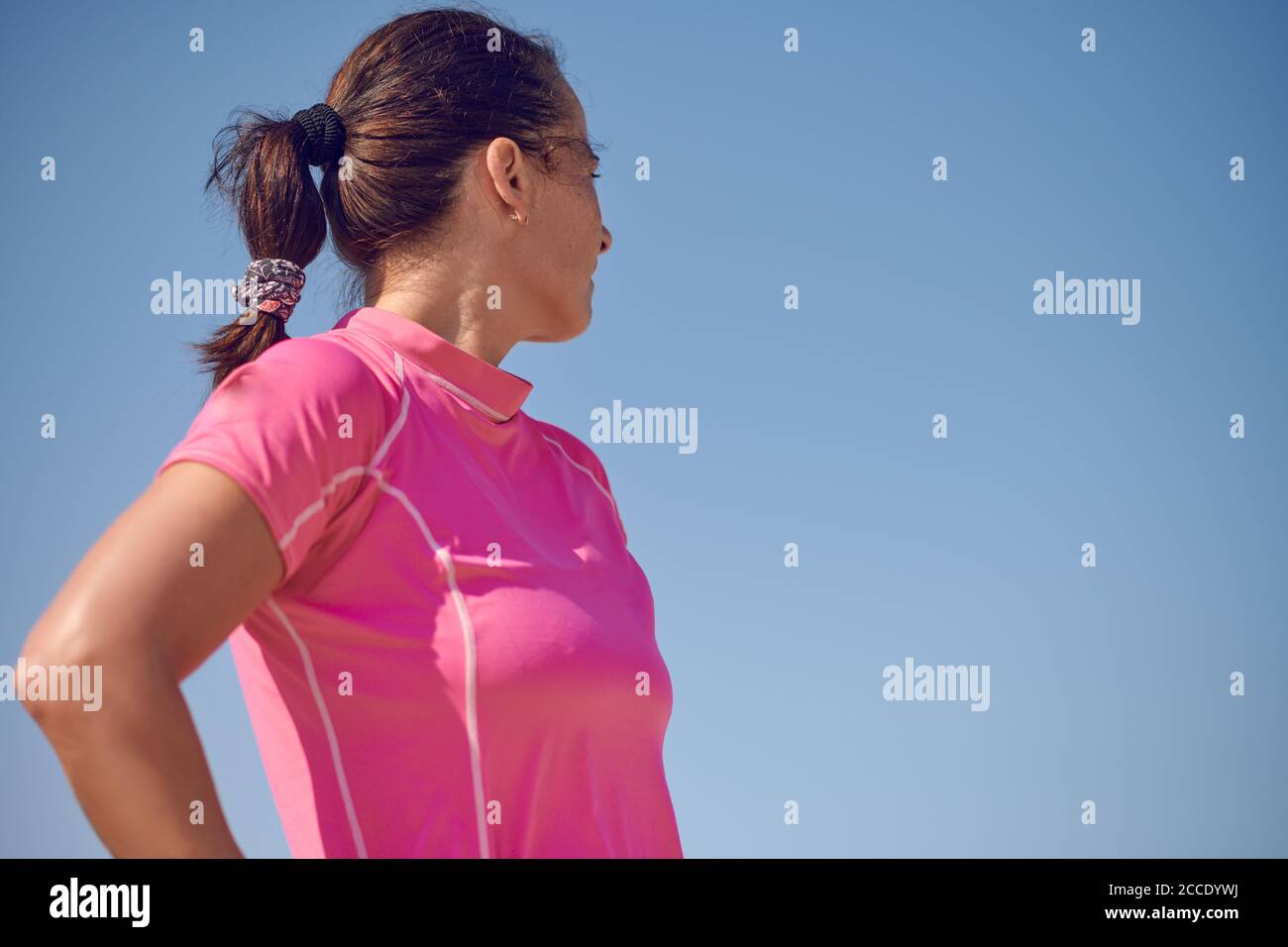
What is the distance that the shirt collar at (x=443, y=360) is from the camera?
1.64m

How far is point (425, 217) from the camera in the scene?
1.79m

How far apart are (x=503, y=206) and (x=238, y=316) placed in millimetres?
437

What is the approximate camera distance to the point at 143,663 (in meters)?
1.04

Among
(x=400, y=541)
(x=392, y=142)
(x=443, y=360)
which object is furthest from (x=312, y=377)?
(x=392, y=142)

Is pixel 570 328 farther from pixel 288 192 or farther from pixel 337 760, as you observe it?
pixel 337 760

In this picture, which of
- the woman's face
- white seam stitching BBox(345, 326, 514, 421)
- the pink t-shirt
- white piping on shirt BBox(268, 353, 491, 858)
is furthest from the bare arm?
the woman's face

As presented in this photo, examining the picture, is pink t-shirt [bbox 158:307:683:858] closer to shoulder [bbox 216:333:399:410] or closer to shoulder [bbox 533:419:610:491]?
shoulder [bbox 216:333:399:410]

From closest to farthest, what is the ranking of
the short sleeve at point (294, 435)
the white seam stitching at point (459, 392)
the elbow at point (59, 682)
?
the elbow at point (59, 682) < the short sleeve at point (294, 435) < the white seam stitching at point (459, 392)

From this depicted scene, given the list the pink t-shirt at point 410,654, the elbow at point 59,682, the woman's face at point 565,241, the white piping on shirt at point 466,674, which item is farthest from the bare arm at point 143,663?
the woman's face at point 565,241

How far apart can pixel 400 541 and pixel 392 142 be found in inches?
29.0

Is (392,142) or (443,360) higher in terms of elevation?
(392,142)

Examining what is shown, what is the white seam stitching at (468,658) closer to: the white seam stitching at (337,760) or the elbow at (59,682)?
the white seam stitching at (337,760)
